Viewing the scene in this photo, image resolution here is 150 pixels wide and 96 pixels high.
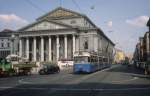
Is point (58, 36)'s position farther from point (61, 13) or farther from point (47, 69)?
point (47, 69)

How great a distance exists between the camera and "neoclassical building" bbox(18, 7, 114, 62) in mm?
112562

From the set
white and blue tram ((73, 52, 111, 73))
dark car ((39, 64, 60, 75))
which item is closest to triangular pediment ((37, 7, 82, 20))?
dark car ((39, 64, 60, 75))

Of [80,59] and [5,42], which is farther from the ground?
[5,42]

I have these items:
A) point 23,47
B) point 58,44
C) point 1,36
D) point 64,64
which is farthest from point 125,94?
point 1,36

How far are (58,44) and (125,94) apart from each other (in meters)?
94.1

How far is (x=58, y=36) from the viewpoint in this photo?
379ft

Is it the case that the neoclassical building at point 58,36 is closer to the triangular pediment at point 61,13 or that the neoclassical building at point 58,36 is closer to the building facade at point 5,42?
the triangular pediment at point 61,13

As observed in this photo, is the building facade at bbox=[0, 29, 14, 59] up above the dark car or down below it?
above

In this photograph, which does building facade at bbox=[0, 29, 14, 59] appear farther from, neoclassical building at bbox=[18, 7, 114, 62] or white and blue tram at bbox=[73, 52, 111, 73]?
white and blue tram at bbox=[73, 52, 111, 73]

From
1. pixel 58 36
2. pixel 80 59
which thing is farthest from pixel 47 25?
pixel 80 59

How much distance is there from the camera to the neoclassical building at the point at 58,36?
113 meters

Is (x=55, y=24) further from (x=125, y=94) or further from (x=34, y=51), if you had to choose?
(x=125, y=94)

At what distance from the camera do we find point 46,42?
405 feet

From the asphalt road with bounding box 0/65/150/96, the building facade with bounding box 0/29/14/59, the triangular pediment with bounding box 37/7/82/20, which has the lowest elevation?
the asphalt road with bounding box 0/65/150/96
